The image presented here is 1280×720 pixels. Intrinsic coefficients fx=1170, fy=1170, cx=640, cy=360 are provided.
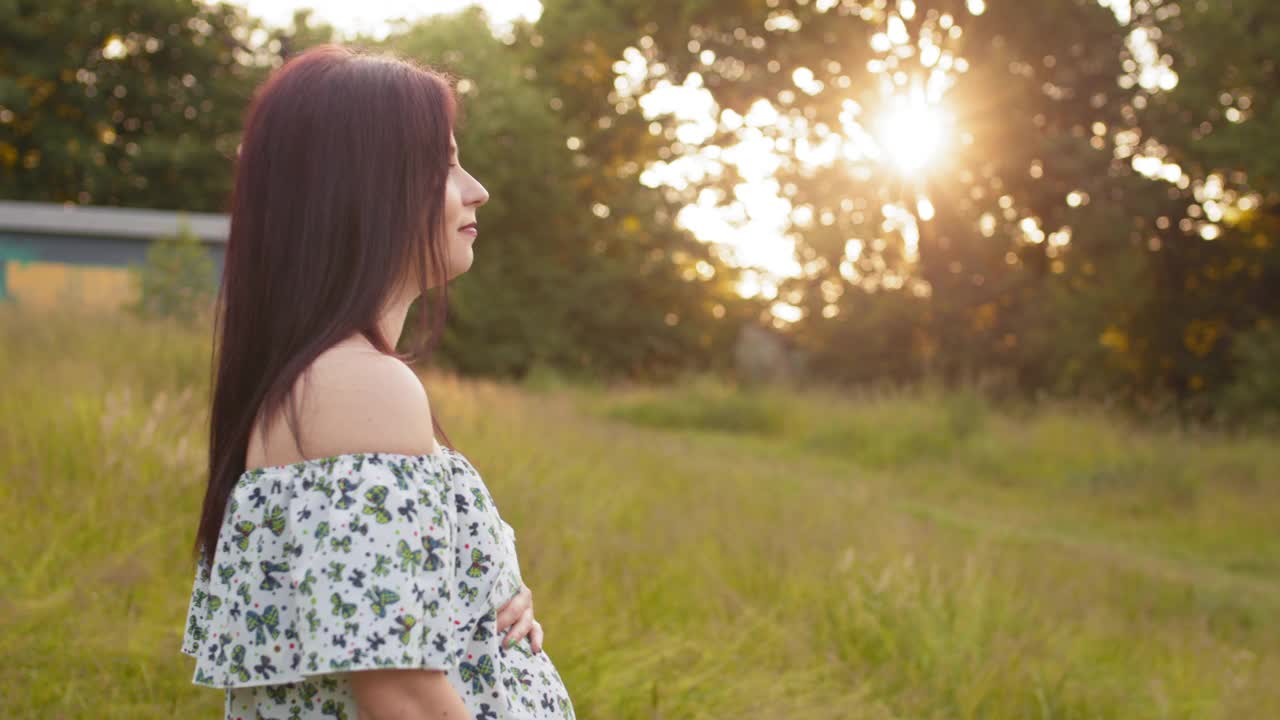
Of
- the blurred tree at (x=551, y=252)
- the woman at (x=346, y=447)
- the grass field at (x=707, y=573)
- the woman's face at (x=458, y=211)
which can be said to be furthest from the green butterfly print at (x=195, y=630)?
the blurred tree at (x=551, y=252)

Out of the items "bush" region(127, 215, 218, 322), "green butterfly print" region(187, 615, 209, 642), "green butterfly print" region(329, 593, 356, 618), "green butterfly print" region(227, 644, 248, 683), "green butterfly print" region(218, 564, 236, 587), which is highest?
"green butterfly print" region(329, 593, 356, 618)

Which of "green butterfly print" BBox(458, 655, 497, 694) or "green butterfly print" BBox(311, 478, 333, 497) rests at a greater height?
"green butterfly print" BBox(311, 478, 333, 497)

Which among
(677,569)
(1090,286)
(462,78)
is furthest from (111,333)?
(1090,286)

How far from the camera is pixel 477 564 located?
1582 millimetres

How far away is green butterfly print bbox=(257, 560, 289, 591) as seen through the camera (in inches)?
58.2

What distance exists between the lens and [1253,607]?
271 inches

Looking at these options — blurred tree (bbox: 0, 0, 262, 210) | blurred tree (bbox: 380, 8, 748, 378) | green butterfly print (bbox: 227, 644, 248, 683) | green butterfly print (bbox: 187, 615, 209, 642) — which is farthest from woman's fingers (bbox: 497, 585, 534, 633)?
blurred tree (bbox: 0, 0, 262, 210)

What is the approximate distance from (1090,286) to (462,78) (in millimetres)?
18247

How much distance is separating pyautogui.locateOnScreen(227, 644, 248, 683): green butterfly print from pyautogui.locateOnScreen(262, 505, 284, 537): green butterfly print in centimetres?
17

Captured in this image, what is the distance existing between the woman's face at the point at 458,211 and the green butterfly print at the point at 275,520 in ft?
1.24

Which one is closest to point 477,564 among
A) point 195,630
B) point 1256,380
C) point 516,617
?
point 516,617

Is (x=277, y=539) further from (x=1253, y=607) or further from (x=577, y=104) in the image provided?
(x=577, y=104)

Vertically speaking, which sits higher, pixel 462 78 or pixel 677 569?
pixel 462 78

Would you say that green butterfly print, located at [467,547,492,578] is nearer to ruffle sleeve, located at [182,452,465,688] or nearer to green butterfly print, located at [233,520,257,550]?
ruffle sleeve, located at [182,452,465,688]
